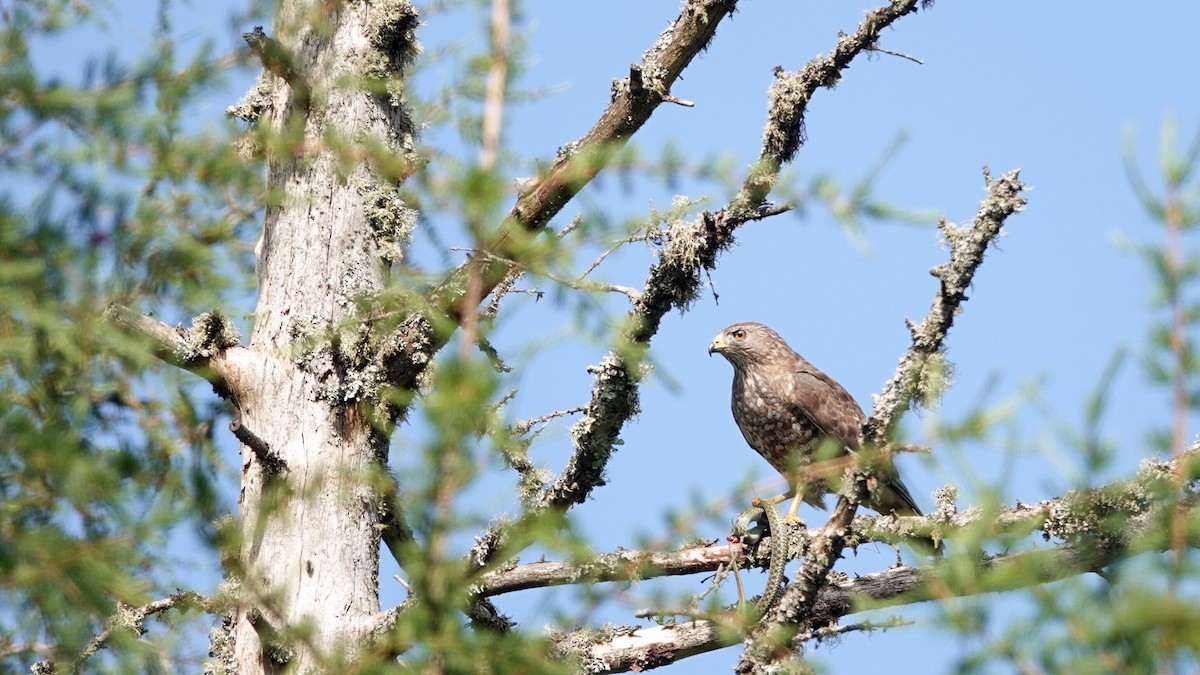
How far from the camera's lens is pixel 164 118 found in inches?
125

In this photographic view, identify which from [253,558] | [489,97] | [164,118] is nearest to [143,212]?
[164,118]

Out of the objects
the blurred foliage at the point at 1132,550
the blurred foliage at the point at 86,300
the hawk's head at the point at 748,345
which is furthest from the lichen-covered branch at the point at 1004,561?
→ the hawk's head at the point at 748,345

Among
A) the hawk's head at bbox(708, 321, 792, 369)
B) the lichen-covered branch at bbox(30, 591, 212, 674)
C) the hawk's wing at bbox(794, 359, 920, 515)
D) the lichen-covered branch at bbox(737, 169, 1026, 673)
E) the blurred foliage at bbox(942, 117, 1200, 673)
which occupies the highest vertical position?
the hawk's head at bbox(708, 321, 792, 369)

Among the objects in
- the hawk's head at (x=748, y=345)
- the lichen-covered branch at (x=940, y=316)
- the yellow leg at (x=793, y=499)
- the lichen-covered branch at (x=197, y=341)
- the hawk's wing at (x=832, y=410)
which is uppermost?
the hawk's head at (x=748, y=345)

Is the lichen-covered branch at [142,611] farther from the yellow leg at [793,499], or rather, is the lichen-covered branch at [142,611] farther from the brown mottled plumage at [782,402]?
the brown mottled plumage at [782,402]

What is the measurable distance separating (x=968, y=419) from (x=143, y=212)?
1.99 metres

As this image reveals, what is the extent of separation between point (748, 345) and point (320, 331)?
3.45 meters

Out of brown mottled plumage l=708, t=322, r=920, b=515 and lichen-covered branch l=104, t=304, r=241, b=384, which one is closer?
lichen-covered branch l=104, t=304, r=241, b=384

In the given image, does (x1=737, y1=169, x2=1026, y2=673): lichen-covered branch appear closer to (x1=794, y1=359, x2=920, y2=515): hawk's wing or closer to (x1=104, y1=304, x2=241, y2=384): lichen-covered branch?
(x1=104, y1=304, x2=241, y2=384): lichen-covered branch

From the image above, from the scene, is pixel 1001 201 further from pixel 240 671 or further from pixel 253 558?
pixel 240 671

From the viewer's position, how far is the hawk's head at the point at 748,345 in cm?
754

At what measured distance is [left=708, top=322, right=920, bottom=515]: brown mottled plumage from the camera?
700 centimetres

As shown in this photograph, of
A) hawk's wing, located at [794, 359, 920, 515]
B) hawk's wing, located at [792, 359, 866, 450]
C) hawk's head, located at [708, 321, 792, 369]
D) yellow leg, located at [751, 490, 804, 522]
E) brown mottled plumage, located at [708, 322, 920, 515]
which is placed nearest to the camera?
yellow leg, located at [751, 490, 804, 522]

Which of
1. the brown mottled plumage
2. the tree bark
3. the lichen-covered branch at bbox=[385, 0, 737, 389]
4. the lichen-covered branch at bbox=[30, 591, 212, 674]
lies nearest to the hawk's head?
the brown mottled plumage
